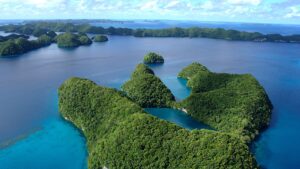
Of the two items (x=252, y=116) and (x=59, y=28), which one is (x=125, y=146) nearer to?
(x=252, y=116)

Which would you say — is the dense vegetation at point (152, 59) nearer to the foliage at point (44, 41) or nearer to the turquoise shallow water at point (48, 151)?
the turquoise shallow water at point (48, 151)

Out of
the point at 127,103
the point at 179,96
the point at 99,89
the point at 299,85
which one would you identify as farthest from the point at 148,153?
the point at 299,85

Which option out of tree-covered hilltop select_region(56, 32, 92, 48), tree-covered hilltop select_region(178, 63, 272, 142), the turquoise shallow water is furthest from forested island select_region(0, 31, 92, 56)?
tree-covered hilltop select_region(178, 63, 272, 142)

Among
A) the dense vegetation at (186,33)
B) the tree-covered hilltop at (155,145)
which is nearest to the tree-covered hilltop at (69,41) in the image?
the dense vegetation at (186,33)

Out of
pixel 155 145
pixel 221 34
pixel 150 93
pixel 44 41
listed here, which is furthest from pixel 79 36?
pixel 155 145

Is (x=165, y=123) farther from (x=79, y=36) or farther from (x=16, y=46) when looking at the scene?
(x=79, y=36)

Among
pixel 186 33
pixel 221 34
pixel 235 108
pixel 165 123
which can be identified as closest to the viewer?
pixel 165 123

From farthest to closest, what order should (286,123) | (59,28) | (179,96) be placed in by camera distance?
(59,28)
(179,96)
(286,123)
